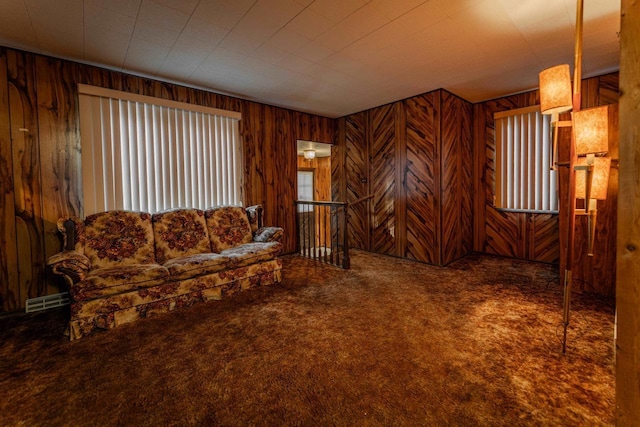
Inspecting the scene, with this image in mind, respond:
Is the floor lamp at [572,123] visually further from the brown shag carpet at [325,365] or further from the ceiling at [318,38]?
the ceiling at [318,38]

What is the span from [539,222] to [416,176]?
201cm

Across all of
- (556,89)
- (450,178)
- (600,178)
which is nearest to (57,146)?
(556,89)

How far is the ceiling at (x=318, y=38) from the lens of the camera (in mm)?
2129

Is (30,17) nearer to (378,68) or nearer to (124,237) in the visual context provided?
(124,237)

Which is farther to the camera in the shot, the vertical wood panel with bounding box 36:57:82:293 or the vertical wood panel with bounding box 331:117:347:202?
the vertical wood panel with bounding box 331:117:347:202

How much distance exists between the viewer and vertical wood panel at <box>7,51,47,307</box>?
8.80ft

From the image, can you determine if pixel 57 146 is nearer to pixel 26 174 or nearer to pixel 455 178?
pixel 26 174

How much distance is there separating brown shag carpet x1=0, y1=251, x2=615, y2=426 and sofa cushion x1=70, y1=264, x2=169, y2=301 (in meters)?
0.33

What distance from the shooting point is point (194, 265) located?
9.14 ft

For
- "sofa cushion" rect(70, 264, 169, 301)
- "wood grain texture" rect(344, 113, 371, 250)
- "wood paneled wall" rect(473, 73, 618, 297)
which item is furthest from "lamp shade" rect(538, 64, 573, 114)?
"sofa cushion" rect(70, 264, 169, 301)

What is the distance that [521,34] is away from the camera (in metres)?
2.53

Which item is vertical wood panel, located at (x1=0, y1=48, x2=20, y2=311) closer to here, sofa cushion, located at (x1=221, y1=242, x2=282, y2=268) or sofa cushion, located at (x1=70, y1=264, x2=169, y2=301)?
sofa cushion, located at (x1=70, y1=264, x2=169, y2=301)

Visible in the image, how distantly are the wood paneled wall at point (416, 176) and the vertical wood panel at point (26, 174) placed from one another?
4.41m

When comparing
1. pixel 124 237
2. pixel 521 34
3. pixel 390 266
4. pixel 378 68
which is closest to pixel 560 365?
pixel 390 266
